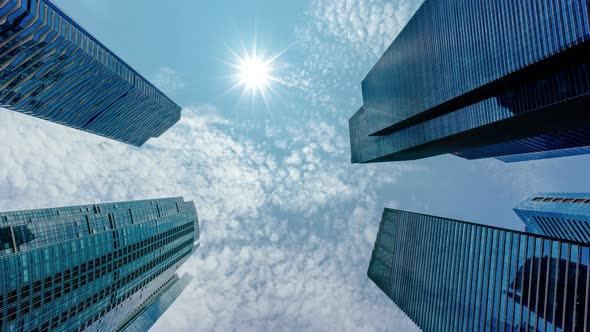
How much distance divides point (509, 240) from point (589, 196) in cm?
12753

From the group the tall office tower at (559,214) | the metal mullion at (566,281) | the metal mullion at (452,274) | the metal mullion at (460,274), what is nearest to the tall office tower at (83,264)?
the metal mullion at (566,281)

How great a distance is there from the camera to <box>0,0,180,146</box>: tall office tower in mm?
81688

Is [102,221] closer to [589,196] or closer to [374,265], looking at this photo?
[374,265]

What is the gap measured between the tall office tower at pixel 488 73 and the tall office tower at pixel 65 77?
4657 inches

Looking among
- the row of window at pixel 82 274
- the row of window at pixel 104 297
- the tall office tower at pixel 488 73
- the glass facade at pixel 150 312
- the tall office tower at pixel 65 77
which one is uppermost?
the tall office tower at pixel 65 77

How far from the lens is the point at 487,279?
71688 mm

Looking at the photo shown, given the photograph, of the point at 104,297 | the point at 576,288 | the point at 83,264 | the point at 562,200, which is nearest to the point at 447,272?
the point at 576,288

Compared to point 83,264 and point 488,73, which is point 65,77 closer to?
point 83,264

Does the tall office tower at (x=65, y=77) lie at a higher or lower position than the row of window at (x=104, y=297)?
higher

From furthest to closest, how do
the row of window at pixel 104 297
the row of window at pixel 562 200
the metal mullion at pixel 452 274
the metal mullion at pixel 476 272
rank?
the row of window at pixel 562 200
the metal mullion at pixel 452 274
the row of window at pixel 104 297
the metal mullion at pixel 476 272

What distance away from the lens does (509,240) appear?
66375 millimetres

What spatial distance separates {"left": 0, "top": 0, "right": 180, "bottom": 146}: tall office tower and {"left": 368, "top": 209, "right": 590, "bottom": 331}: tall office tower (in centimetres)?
13523

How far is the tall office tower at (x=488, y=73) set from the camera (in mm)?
56906

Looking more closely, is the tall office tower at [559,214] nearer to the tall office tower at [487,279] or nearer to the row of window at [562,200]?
the row of window at [562,200]
